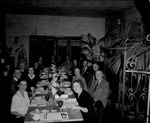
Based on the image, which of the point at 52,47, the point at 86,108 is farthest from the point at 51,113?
the point at 52,47

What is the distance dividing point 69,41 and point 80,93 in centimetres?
604

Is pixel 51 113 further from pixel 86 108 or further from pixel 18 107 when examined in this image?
pixel 18 107

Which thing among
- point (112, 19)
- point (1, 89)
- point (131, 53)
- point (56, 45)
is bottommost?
point (1, 89)

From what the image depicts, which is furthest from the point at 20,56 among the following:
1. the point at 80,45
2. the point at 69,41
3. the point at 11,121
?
the point at 11,121

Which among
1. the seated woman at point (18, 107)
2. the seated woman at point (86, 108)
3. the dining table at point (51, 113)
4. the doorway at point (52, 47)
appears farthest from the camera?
the doorway at point (52, 47)

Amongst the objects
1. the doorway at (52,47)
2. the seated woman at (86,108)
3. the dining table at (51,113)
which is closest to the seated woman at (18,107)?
the dining table at (51,113)

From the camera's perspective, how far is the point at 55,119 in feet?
6.56

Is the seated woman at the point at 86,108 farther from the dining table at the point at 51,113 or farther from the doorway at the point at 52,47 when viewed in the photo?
the doorway at the point at 52,47

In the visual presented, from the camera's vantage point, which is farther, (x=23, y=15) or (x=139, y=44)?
(x=23, y=15)

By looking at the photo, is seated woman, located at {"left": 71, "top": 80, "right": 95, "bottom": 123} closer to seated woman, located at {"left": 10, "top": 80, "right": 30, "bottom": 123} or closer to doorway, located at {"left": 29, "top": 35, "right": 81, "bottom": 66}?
seated woman, located at {"left": 10, "top": 80, "right": 30, "bottom": 123}

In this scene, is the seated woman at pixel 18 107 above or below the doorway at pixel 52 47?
below

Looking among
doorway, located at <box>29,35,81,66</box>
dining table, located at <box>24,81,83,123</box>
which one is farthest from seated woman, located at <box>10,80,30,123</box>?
doorway, located at <box>29,35,81,66</box>

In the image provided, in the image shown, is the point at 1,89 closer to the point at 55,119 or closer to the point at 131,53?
the point at 55,119

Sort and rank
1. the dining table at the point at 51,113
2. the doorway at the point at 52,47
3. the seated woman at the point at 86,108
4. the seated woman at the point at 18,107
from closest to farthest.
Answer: the dining table at the point at 51,113
the seated woman at the point at 86,108
the seated woman at the point at 18,107
the doorway at the point at 52,47
